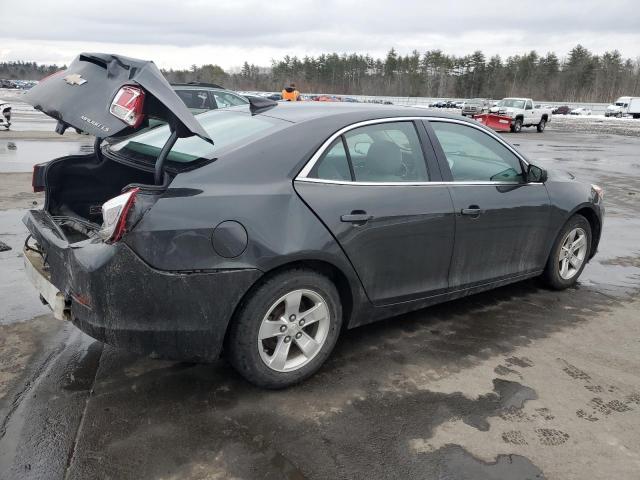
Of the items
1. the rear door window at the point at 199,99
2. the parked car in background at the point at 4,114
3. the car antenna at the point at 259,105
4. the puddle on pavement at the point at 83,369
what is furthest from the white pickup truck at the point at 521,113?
the puddle on pavement at the point at 83,369

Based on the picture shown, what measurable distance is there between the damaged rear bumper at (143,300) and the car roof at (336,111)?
1162mm

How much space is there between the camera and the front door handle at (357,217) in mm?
3125

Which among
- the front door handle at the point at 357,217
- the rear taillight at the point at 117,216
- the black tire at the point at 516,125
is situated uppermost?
the rear taillight at the point at 117,216

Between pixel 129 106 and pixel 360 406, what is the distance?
6.50 ft

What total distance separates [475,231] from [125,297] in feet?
7.84

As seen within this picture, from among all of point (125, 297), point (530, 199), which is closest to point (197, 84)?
point (530, 199)

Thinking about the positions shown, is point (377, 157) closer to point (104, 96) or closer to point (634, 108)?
point (104, 96)

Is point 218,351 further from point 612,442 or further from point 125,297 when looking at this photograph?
point 612,442

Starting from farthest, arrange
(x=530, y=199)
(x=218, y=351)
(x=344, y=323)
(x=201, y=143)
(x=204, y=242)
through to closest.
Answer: (x=530, y=199) → (x=344, y=323) → (x=201, y=143) → (x=218, y=351) → (x=204, y=242)

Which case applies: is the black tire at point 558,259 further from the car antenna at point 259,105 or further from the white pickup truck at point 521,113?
the white pickup truck at point 521,113

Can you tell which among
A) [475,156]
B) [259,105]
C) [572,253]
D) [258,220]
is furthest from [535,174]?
[258,220]

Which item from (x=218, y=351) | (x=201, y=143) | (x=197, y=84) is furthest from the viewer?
(x=197, y=84)

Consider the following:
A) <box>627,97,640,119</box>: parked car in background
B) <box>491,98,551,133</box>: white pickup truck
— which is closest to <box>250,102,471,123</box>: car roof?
<box>491,98,551,133</box>: white pickup truck

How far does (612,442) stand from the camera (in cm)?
275
